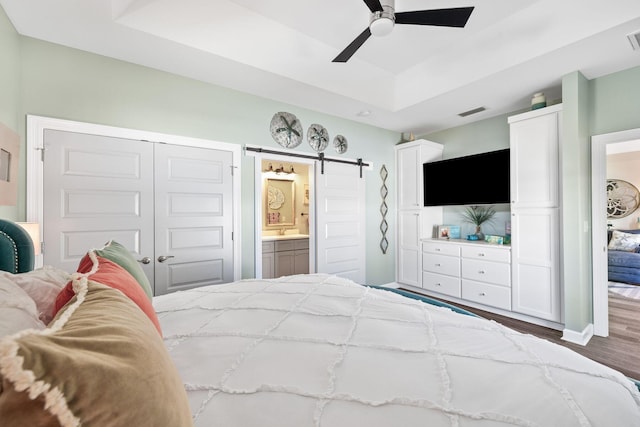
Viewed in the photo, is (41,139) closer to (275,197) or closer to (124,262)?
(124,262)

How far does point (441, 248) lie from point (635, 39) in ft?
8.98

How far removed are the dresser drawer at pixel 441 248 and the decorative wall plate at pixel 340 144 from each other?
1.89 m

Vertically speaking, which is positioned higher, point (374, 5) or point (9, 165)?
point (374, 5)

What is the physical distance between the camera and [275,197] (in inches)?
199

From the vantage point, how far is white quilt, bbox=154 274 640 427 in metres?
0.71

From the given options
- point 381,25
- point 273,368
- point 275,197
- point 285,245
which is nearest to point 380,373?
point 273,368

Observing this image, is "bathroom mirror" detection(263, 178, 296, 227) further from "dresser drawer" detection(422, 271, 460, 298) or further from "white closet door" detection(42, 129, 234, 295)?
"dresser drawer" detection(422, 271, 460, 298)

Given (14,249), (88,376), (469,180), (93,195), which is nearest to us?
(88,376)

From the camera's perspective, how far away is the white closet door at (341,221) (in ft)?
12.6

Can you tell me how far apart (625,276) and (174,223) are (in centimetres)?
670

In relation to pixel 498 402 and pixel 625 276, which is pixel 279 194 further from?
pixel 625 276

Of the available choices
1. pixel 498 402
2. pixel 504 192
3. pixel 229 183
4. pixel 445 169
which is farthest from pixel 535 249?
pixel 229 183

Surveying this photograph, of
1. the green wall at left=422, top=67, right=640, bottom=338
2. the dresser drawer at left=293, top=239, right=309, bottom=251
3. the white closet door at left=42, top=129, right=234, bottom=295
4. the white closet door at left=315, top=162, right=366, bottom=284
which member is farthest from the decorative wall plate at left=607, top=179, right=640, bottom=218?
the white closet door at left=42, top=129, right=234, bottom=295

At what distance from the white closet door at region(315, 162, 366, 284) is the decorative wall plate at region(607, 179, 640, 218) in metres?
5.61
